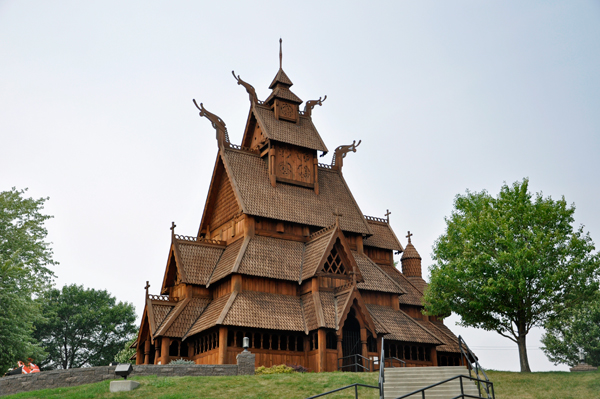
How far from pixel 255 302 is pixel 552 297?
14371 millimetres

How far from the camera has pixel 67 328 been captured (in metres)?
61.5

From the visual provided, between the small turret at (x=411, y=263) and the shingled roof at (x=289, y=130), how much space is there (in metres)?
9.79

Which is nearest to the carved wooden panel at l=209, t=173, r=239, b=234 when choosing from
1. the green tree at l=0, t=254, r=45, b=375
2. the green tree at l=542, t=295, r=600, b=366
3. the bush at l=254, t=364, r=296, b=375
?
the bush at l=254, t=364, r=296, b=375

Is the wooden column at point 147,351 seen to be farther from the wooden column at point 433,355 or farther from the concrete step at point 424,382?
the concrete step at point 424,382

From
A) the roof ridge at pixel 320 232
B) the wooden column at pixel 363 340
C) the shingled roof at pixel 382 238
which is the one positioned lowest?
the wooden column at pixel 363 340

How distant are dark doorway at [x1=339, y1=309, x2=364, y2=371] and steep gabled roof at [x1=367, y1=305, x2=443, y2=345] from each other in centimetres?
156

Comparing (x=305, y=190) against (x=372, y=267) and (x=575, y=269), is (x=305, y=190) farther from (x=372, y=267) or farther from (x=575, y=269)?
(x=575, y=269)

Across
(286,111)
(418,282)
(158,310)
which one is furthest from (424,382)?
(286,111)

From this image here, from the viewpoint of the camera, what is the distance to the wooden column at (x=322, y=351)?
2978cm

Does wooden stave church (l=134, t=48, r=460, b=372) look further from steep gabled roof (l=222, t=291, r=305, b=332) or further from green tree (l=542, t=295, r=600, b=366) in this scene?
green tree (l=542, t=295, r=600, b=366)

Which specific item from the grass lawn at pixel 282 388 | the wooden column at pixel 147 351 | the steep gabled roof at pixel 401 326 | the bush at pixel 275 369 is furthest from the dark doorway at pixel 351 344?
the wooden column at pixel 147 351

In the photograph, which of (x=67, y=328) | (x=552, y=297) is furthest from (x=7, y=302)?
(x=67, y=328)

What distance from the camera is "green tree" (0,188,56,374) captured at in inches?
1167

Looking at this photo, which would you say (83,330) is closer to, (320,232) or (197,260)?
(197,260)
